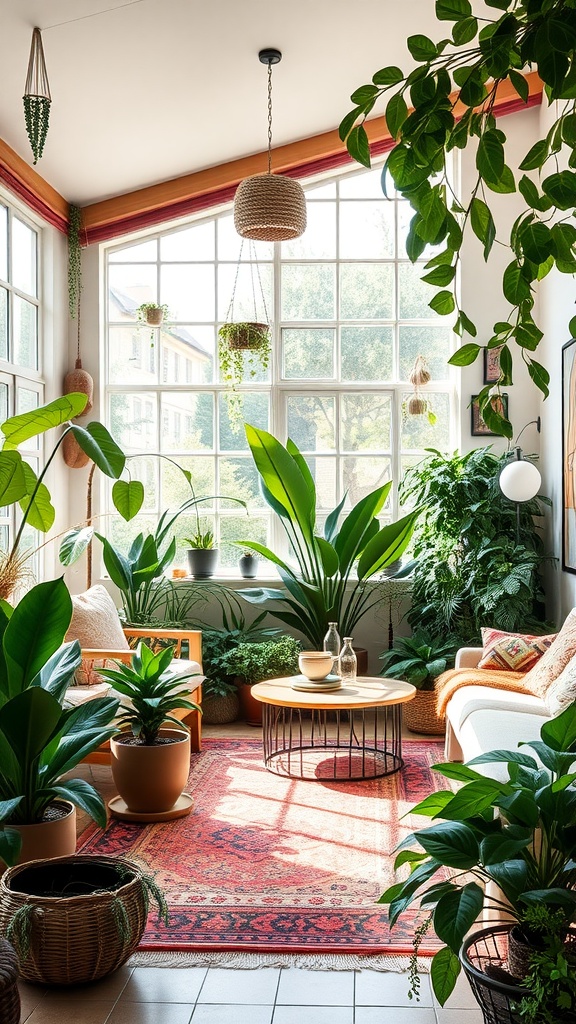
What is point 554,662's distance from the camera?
438 centimetres

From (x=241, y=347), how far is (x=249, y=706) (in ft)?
7.32

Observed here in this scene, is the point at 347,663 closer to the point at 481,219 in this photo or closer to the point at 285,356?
the point at 285,356

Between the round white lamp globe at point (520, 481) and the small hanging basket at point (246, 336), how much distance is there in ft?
5.82

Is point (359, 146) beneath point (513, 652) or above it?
above

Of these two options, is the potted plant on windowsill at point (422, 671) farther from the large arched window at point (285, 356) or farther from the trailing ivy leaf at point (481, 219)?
the trailing ivy leaf at point (481, 219)

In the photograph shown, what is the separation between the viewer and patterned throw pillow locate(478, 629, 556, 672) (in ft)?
15.7

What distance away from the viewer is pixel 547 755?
2160mm

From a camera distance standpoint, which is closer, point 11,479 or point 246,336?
point 11,479

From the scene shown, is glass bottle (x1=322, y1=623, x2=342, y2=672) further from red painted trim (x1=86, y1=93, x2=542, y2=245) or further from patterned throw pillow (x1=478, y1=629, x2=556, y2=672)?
red painted trim (x1=86, y1=93, x2=542, y2=245)

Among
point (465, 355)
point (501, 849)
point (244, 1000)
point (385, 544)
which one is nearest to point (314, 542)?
point (385, 544)

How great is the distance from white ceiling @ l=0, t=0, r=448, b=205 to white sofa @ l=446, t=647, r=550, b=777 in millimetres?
3369

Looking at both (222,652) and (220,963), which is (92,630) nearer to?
(222,652)

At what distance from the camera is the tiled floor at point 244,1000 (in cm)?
241

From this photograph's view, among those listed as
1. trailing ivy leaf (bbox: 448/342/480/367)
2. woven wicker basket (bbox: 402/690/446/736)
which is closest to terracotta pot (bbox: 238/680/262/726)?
woven wicker basket (bbox: 402/690/446/736)
